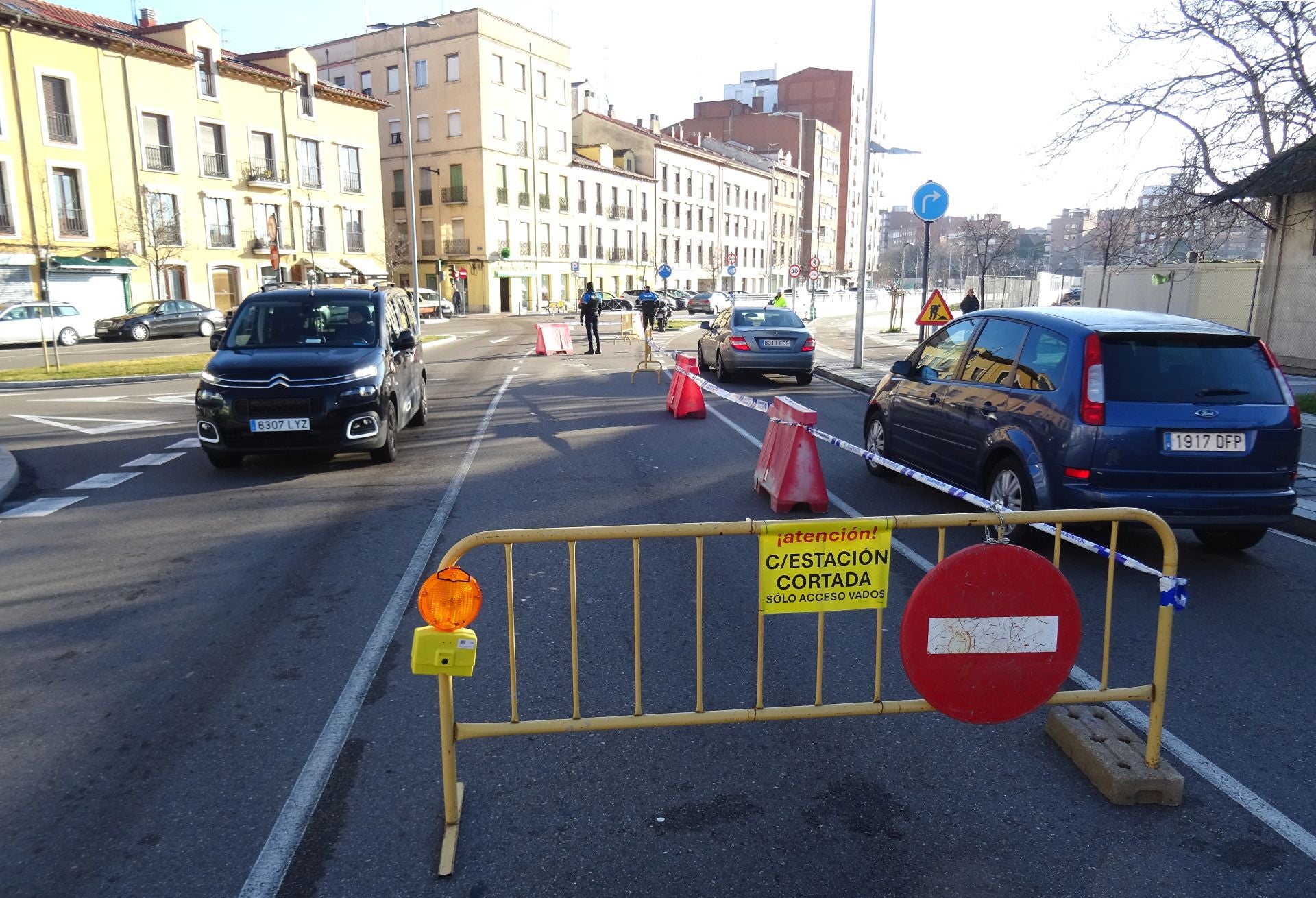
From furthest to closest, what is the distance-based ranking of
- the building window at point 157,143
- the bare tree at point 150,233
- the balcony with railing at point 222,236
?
the balcony with railing at point 222,236
the building window at point 157,143
the bare tree at point 150,233

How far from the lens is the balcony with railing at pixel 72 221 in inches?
1467

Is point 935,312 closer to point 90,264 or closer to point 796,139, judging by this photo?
point 90,264

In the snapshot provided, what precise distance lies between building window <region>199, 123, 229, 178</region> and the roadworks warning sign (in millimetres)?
47010

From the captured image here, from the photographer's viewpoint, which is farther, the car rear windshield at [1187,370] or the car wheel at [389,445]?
the car wheel at [389,445]

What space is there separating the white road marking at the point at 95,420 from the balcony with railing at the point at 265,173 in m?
35.1

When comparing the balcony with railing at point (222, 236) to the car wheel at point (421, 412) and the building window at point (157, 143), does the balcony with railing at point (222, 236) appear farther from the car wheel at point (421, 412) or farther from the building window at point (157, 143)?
the car wheel at point (421, 412)

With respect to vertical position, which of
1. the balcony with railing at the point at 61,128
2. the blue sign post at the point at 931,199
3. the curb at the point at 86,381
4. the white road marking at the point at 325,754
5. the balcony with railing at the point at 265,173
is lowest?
the curb at the point at 86,381

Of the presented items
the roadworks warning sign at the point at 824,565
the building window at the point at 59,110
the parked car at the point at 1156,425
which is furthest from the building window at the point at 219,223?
the roadworks warning sign at the point at 824,565

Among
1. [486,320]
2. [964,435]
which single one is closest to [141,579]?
[964,435]

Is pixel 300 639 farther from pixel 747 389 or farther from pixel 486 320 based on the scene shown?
pixel 486 320

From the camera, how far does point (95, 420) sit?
13.2 m

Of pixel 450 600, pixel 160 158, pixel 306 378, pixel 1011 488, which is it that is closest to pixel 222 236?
pixel 160 158

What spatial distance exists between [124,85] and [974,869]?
152 ft

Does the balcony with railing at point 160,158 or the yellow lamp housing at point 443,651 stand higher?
the balcony with railing at point 160,158
